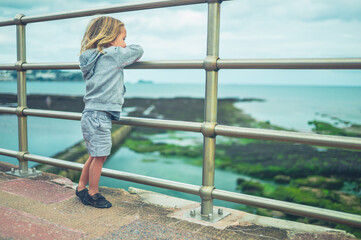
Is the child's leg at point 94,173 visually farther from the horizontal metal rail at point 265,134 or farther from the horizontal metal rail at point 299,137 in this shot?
the horizontal metal rail at point 299,137

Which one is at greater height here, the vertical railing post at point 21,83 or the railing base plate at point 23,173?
the vertical railing post at point 21,83

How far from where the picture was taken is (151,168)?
1675 cm

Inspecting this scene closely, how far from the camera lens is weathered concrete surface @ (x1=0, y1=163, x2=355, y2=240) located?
1517 millimetres

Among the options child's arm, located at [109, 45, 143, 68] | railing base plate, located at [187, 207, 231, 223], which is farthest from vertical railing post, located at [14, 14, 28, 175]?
railing base plate, located at [187, 207, 231, 223]

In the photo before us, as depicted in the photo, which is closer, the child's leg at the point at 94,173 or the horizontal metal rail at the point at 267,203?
the horizontal metal rail at the point at 267,203

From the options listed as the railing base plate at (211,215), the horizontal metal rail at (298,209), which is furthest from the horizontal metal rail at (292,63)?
the railing base plate at (211,215)

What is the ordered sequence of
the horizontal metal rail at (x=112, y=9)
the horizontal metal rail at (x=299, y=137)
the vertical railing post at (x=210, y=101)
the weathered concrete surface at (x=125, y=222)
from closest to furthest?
the horizontal metal rail at (x=299, y=137) → the weathered concrete surface at (x=125, y=222) → the vertical railing post at (x=210, y=101) → the horizontal metal rail at (x=112, y=9)

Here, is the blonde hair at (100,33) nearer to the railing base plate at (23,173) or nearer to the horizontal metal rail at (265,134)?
the horizontal metal rail at (265,134)

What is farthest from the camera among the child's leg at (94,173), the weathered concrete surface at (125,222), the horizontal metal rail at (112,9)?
the child's leg at (94,173)

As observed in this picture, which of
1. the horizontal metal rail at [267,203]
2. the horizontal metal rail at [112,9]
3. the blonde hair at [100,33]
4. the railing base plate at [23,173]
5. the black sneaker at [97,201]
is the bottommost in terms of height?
the railing base plate at [23,173]

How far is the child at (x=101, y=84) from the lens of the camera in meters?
1.82

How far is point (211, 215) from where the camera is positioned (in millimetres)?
1720

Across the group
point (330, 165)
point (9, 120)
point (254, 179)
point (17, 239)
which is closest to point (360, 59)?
point (17, 239)

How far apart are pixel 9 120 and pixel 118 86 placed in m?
22.6
